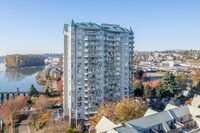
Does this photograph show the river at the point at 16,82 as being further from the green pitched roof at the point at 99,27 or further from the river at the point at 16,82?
the green pitched roof at the point at 99,27

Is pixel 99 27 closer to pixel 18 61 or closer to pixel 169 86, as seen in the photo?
pixel 169 86

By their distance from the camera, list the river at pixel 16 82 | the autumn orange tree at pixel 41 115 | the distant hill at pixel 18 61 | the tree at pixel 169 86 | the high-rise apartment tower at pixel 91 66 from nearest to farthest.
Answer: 1. the high-rise apartment tower at pixel 91 66
2. the autumn orange tree at pixel 41 115
3. the tree at pixel 169 86
4. the river at pixel 16 82
5. the distant hill at pixel 18 61

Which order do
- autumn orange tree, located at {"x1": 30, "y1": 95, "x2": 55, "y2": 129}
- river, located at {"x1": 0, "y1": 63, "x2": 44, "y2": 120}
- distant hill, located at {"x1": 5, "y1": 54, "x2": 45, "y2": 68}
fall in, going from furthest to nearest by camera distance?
distant hill, located at {"x1": 5, "y1": 54, "x2": 45, "y2": 68}, river, located at {"x1": 0, "y1": 63, "x2": 44, "y2": 120}, autumn orange tree, located at {"x1": 30, "y1": 95, "x2": 55, "y2": 129}

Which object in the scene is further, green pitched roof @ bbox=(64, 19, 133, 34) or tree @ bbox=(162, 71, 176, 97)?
tree @ bbox=(162, 71, 176, 97)

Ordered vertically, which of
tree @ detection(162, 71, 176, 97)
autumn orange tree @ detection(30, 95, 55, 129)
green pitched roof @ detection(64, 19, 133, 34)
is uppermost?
green pitched roof @ detection(64, 19, 133, 34)

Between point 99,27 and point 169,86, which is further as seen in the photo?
point 169,86

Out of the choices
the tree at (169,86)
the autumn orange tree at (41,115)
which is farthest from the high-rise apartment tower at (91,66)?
the tree at (169,86)

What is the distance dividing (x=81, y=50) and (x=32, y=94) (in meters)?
25.8

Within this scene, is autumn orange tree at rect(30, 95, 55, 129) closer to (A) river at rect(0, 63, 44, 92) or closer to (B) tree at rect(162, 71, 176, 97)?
(A) river at rect(0, 63, 44, 92)

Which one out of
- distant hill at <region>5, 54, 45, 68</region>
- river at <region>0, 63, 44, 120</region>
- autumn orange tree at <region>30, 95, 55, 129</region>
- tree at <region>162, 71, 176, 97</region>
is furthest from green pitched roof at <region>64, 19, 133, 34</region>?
distant hill at <region>5, 54, 45, 68</region>

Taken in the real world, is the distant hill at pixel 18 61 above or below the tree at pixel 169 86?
above

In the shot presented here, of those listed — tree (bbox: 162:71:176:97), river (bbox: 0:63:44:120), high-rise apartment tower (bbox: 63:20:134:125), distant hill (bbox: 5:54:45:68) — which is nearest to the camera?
high-rise apartment tower (bbox: 63:20:134:125)

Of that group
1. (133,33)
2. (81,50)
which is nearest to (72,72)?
(81,50)

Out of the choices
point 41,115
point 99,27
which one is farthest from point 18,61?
point 99,27
